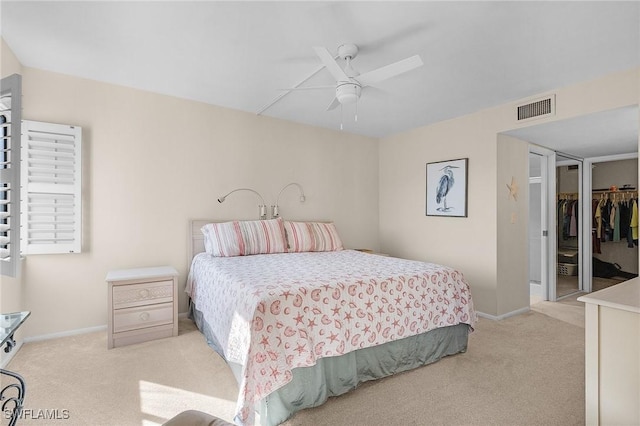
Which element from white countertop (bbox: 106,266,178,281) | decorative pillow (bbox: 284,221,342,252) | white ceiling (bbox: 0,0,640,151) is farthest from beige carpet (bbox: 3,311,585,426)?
white ceiling (bbox: 0,0,640,151)

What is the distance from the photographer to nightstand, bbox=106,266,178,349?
2.89m

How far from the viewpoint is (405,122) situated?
4461 mm

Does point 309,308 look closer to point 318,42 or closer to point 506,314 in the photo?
point 318,42

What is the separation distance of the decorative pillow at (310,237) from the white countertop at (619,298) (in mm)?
2718

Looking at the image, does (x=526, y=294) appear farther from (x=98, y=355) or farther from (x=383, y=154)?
(x=98, y=355)

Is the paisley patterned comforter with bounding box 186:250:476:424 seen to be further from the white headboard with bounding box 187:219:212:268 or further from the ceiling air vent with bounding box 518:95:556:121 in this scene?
the ceiling air vent with bounding box 518:95:556:121

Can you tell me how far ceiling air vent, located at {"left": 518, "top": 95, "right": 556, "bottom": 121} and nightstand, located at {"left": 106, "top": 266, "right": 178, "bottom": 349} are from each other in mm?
3927

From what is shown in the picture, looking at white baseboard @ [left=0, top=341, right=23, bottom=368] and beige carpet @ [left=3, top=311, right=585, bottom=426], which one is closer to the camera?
beige carpet @ [left=3, top=311, right=585, bottom=426]

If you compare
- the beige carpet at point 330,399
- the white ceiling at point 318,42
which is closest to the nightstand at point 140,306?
the beige carpet at point 330,399

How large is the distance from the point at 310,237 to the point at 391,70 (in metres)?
2.28

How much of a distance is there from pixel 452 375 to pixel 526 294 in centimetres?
234

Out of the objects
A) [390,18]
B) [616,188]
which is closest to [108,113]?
[390,18]

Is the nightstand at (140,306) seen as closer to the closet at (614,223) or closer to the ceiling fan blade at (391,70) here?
the ceiling fan blade at (391,70)

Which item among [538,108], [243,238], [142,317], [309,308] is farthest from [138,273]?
[538,108]
